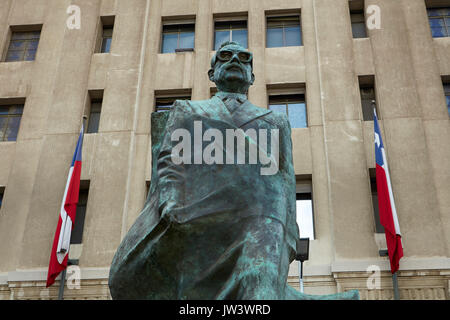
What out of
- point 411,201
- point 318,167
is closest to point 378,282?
point 411,201

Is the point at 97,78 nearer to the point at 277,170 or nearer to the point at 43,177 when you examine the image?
the point at 43,177

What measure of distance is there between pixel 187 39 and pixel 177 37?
0.37m

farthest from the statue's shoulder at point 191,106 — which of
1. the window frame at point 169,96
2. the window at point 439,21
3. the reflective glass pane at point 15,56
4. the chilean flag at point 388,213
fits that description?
the reflective glass pane at point 15,56

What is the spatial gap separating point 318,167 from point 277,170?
1226 centimetres

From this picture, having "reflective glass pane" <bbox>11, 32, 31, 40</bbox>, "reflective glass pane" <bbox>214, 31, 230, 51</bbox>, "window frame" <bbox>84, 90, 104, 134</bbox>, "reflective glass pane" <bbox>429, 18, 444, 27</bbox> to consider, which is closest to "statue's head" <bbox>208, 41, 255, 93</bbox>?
"window frame" <bbox>84, 90, 104, 134</bbox>

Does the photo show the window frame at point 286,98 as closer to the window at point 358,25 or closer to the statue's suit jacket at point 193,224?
the window at point 358,25

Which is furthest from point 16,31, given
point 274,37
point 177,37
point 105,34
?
point 274,37

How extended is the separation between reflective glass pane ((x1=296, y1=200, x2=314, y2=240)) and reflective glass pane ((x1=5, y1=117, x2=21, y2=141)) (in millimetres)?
9526

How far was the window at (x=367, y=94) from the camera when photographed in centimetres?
1685

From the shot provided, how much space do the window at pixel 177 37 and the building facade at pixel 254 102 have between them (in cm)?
5

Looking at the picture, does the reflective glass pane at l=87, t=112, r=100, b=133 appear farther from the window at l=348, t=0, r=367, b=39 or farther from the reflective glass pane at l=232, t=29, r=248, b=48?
the window at l=348, t=0, r=367, b=39

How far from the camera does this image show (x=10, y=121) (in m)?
18.2

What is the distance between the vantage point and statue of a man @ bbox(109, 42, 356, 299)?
3115 millimetres

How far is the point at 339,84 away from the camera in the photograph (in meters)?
16.8
